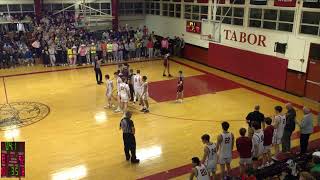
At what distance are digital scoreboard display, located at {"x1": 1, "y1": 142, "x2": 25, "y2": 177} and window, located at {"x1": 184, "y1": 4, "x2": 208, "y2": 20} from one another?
16.1 m

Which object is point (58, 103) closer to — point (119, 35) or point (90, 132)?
point (90, 132)

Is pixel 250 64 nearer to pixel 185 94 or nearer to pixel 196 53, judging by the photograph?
pixel 185 94

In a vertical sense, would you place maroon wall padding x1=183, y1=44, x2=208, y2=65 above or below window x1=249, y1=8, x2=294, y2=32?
below

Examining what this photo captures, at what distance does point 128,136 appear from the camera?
8680 mm

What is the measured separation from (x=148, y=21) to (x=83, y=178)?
2150cm

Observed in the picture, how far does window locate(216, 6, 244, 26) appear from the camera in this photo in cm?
1773

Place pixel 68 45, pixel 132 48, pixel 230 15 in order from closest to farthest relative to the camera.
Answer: pixel 230 15
pixel 68 45
pixel 132 48

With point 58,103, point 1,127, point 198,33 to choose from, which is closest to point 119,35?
point 198,33

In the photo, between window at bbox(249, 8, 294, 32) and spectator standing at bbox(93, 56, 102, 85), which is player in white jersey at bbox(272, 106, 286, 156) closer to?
window at bbox(249, 8, 294, 32)

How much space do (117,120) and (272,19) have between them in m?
9.07

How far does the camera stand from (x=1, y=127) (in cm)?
1143

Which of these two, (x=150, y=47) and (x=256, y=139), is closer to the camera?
(x=256, y=139)

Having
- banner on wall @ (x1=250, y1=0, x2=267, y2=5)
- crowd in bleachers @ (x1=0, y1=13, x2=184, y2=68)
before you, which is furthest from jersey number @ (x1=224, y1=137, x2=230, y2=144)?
crowd in bleachers @ (x1=0, y1=13, x2=184, y2=68)

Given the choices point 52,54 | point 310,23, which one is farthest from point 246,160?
point 52,54
